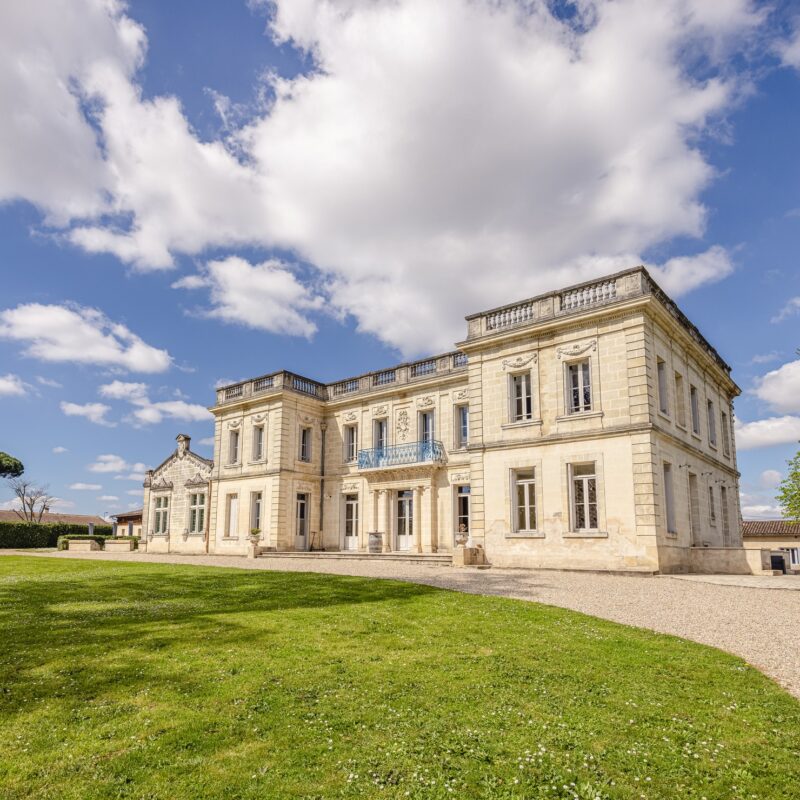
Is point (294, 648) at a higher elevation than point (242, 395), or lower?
lower

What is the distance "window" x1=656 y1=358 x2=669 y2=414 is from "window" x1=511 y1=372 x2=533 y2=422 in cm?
365

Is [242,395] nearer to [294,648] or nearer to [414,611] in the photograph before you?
[414,611]

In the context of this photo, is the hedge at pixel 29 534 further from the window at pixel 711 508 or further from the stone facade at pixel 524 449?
the window at pixel 711 508

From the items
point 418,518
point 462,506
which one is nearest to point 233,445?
point 418,518

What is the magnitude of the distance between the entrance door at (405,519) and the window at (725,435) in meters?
12.3

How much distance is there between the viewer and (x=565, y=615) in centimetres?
850

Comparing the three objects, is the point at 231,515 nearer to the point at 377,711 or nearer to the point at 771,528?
the point at 377,711

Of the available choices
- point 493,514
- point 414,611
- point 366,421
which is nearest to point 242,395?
point 366,421

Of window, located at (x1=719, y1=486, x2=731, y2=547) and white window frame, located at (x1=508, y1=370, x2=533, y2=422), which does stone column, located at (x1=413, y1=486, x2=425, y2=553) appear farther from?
window, located at (x1=719, y1=486, x2=731, y2=547)

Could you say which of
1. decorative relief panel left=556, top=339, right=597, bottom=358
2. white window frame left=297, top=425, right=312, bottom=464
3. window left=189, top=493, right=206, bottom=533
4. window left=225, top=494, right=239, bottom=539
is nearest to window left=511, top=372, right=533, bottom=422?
decorative relief panel left=556, top=339, right=597, bottom=358

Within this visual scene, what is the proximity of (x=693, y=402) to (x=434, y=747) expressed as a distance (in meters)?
19.1

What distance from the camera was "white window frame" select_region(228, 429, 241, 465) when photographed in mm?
27891

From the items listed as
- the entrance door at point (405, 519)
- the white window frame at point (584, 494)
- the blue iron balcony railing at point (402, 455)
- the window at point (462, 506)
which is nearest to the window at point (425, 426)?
the blue iron balcony railing at point (402, 455)

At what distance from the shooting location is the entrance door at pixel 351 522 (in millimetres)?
25375
